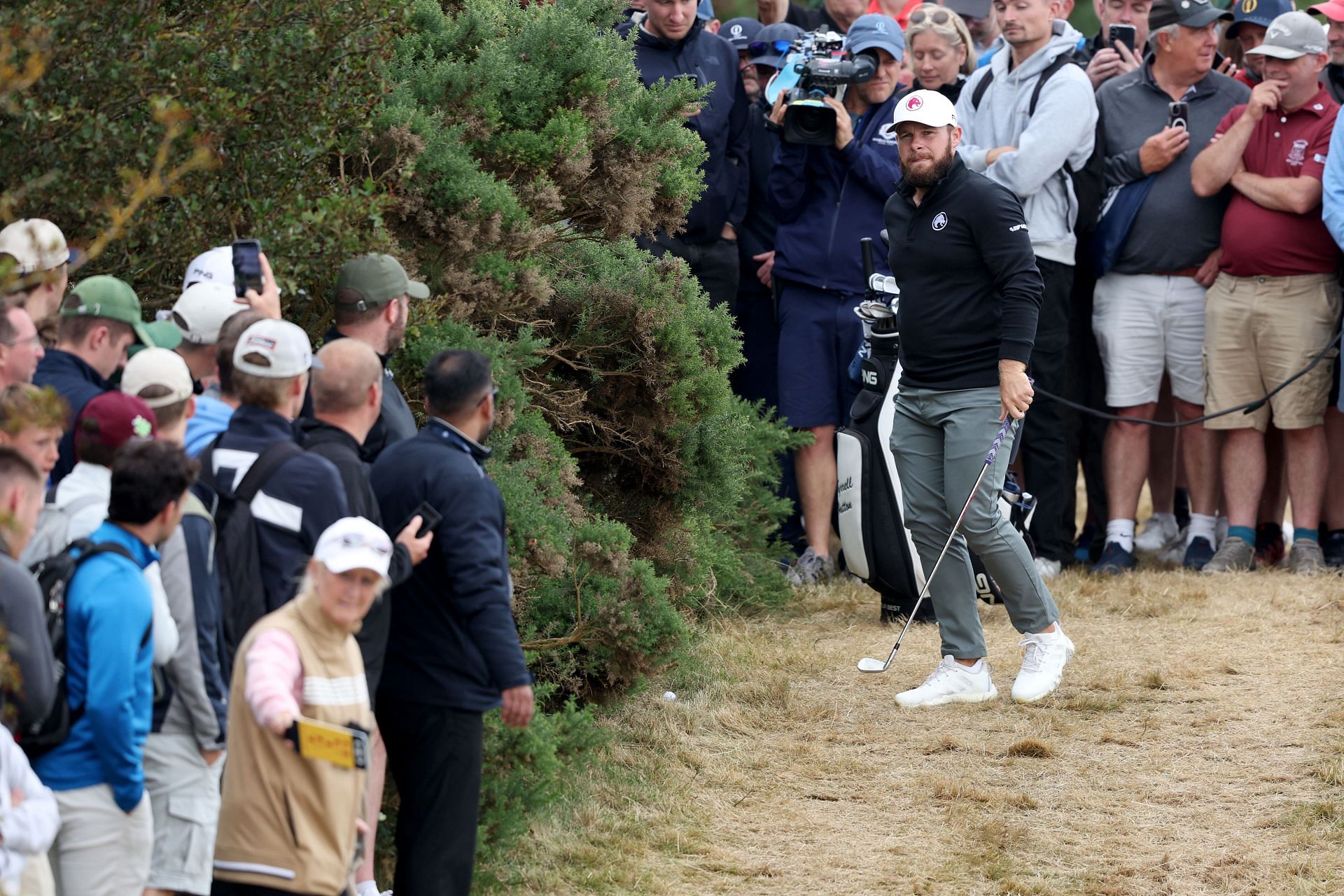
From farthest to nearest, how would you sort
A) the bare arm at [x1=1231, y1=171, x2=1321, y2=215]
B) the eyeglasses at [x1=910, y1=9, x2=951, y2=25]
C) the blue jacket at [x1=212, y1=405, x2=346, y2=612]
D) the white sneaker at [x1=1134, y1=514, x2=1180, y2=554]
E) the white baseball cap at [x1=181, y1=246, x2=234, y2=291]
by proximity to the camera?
the white sneaker at [x1=1134, y1=514, x2=1180, y2=554] → the eyeglasses at [x1=910, y1=9, x2=951, y2=25] → the bare arm at [x1=1231, y1=171, x2=1321, y2=215] → the white baseball cap at [x1=181, y1=246, x2=234, y2=291] → the blue jacket at [x1=212, y1=405, x2=346, y2=612]

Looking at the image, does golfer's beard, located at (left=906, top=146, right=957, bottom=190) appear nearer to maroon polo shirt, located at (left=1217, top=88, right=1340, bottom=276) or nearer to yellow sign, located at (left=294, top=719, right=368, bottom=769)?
maroon polo shirt, located at (left=1217, top=88, right=1340, bottom=276)

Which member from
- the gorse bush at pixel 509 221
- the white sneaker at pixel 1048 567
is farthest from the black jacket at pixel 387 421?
the white sneaker at pixel 1048 567

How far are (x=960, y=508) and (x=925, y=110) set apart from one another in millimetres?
1534

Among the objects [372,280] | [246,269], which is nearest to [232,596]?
[246,269]

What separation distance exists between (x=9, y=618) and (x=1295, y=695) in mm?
5123

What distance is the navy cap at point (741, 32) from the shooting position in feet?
32.2

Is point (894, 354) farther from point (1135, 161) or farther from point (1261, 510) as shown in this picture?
point (1261, 510)

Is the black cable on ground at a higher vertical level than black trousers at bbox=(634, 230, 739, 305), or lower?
lower

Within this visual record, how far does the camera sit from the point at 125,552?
352cm

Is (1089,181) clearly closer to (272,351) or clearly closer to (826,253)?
(826,253)

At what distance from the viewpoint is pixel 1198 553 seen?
8914 mm

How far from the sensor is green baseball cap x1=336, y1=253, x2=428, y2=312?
15.7 feet

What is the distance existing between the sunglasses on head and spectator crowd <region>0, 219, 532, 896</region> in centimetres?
523

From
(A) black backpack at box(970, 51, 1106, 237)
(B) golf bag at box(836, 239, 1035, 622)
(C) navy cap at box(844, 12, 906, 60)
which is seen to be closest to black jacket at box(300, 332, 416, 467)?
(B) golf bag at box(836, 239, 1035, 622)
